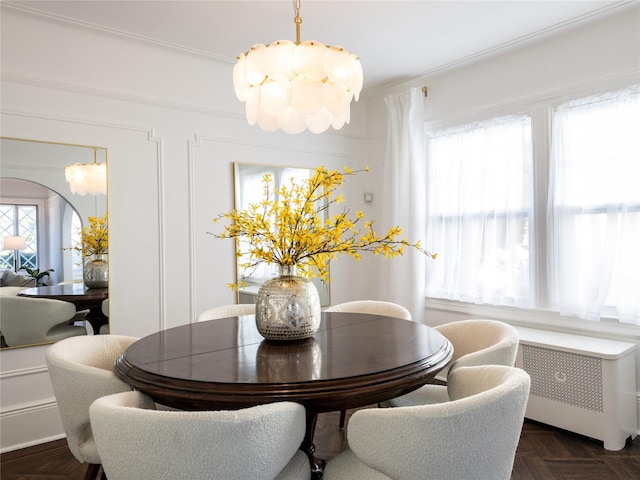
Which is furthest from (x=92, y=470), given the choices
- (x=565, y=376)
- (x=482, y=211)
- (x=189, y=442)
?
(x=482, y=211)

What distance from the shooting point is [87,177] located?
3.12m

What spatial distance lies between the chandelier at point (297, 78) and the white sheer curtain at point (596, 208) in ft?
6.36

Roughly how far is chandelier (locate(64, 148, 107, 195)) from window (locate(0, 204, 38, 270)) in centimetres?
28

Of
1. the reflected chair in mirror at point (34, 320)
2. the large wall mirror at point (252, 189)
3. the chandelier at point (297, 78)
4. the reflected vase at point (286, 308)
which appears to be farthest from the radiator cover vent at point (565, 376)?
the reflected chair in mirror at point (34, 320)

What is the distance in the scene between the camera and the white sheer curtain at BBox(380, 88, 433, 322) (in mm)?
4148

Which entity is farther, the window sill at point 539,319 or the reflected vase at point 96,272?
the reflected vase at point 96,272

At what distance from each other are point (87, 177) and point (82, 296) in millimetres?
814

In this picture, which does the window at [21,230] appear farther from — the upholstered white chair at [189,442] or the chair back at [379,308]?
the upholstered white chair at [189,442]

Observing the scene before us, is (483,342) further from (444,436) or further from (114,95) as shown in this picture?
(114,95)

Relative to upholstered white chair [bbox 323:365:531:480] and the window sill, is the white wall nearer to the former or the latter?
the window sill

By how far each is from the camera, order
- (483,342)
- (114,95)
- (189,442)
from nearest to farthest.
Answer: (189,442), (483,342), (114,95)

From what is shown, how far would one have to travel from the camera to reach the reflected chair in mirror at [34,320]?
2.85 m

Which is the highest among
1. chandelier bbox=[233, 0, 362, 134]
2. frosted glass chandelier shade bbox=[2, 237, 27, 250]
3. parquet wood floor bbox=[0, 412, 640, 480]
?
chandelier bbox=[233, 0, 362, 134]

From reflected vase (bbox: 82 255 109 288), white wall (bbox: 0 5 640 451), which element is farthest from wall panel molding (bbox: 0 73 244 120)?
reflected vase (bbox: 82 255 109 288)
